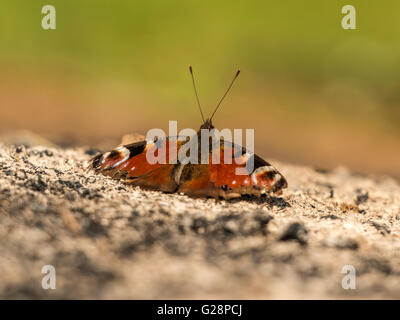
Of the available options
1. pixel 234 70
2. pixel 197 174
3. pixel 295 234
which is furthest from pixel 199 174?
pixel 234 70

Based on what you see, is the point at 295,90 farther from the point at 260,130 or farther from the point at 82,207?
the point at 82,207

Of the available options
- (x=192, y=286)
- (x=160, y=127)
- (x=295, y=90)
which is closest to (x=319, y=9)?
(x=295, y=90)

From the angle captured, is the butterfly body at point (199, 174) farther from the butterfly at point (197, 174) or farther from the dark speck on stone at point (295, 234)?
the dark speck on stone at point (295, 234)

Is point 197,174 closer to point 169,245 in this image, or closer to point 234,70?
point 169,245

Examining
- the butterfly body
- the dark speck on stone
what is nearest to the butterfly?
the butterfly body

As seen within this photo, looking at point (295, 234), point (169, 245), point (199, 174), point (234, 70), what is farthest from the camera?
point (234, 70)
